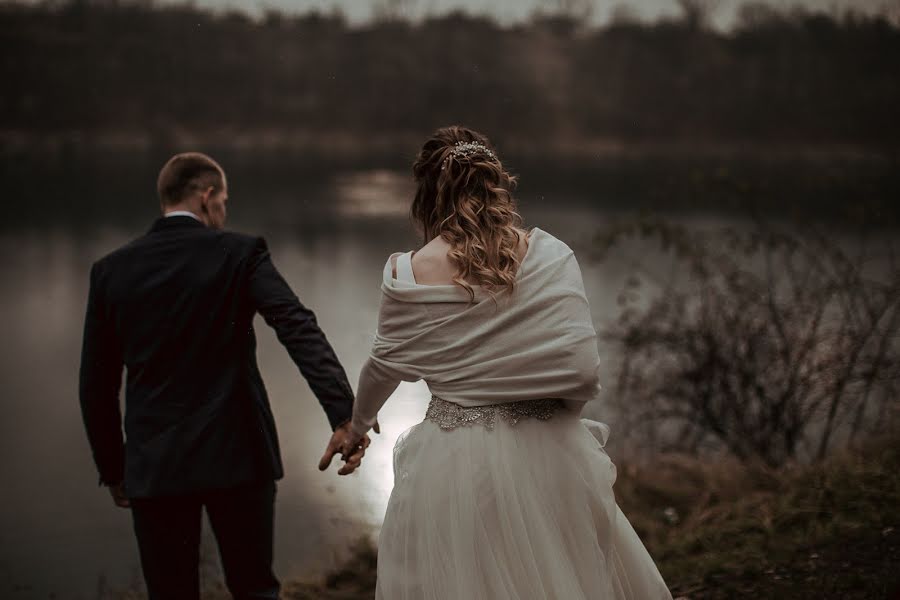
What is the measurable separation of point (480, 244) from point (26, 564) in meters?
4.44

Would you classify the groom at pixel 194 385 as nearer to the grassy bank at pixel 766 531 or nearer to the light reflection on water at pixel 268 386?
the grassy bank at pixel 766 531

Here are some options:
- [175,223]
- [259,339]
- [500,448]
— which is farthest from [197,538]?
[259,339]

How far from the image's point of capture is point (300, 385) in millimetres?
7812

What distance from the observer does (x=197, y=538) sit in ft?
7.33

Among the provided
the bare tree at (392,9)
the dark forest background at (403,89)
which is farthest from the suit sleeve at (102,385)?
the bare tree at (392,9)

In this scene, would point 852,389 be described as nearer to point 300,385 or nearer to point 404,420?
point 404,420

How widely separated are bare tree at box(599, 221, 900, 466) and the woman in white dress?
3.57 meters

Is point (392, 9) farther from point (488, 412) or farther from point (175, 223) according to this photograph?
point (488, 412)

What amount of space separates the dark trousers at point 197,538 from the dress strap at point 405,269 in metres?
0.70

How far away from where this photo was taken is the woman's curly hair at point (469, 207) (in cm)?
180

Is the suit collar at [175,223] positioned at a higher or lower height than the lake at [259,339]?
higher

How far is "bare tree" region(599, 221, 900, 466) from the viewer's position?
5254mm

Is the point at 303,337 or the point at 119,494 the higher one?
the point at 303,337

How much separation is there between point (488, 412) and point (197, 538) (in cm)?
88
